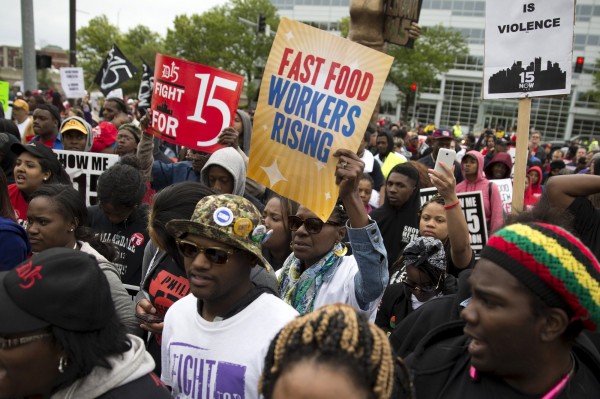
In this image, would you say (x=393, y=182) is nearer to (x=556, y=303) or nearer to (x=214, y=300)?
(x=214, y=300)

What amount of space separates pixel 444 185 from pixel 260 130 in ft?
3.58

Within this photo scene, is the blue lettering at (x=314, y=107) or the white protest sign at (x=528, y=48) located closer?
the blue lettering at (x=314, y=107)

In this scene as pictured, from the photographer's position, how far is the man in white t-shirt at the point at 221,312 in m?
2.11

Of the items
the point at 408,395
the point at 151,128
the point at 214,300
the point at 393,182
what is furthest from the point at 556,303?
the point at 151,128

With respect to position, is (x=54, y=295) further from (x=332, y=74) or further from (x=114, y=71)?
(x=114, y=71)

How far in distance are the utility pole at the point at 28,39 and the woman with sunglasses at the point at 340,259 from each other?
1232 centimetres

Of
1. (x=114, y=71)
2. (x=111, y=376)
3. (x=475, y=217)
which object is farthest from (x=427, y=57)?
(x=111, y=376)

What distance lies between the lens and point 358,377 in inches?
50.7

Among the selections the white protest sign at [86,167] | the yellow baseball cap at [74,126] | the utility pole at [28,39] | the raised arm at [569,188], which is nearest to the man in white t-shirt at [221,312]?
the raised arm at [569,188]

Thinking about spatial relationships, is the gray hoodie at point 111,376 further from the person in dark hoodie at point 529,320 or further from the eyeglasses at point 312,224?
the eyeglasses at point 312,224

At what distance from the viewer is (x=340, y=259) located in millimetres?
2961

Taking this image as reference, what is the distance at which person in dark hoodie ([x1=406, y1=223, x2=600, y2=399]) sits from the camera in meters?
1.50

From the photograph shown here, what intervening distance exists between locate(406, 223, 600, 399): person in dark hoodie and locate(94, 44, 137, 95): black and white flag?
36.6 feet

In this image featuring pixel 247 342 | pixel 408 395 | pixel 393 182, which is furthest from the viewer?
pixel 393 182
